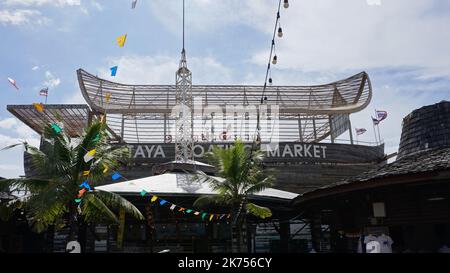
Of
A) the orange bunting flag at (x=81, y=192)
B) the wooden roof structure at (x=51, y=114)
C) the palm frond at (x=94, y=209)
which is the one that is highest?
the wooden roof structure at (x=51, y=114)

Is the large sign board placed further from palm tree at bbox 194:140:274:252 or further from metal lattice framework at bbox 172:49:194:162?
palm tree at bbox 194:140:274:252

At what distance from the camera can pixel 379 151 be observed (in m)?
40.4

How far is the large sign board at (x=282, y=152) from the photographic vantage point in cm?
3597

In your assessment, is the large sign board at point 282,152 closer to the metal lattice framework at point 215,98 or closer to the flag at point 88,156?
the metal lattice framework at point 215,98

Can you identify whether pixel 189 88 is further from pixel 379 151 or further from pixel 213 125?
pixel 379 151

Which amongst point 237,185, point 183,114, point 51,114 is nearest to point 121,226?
point 237,185

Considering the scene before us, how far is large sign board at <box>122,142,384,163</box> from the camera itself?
118ft

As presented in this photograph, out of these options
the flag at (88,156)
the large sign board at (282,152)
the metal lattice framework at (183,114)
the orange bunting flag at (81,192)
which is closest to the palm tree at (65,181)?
the orange bunting flag at (81,192)

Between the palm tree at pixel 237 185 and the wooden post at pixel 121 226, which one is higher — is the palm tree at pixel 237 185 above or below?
above

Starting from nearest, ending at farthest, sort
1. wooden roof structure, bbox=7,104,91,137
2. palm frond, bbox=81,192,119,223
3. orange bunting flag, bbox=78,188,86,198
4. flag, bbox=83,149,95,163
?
flag, bbox=83,149,95,163 → orange bunting flag, bbox=78,188,86,198 → palm frond, bbox=81,192,119,223 → wooden roof structure, bbox=7,104,91,137

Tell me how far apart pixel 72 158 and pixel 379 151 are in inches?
1281

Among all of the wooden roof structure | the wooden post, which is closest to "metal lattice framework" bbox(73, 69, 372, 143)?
the wooden roof structure
